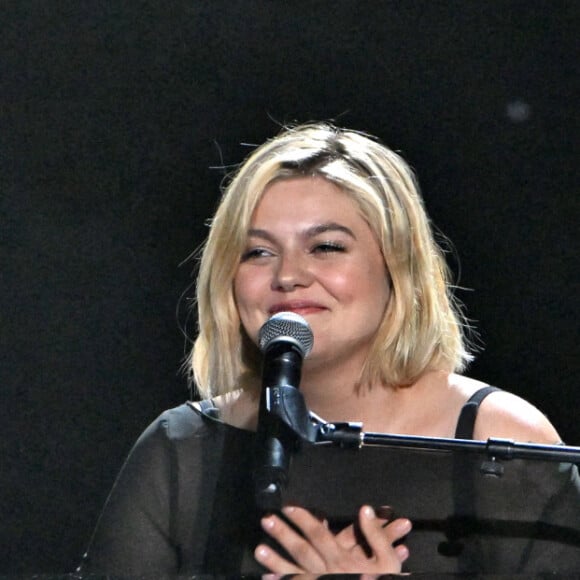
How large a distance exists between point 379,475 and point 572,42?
1.33m

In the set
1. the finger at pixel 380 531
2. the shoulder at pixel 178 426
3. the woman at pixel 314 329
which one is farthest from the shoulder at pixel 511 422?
the finger at pixel 380 531

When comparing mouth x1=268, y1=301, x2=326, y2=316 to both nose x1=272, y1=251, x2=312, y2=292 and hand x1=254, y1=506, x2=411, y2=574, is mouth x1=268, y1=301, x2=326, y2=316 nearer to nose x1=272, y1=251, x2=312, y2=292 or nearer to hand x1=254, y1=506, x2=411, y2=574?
nose x1=272, y1=251, x2=312, y2=292

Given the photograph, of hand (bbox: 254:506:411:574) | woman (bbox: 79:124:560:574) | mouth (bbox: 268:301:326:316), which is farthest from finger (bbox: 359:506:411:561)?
mouth (bbox: 268:301:326:316)

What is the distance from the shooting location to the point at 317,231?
5.63 feet

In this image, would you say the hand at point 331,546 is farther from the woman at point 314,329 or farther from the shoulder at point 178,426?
the shoulder at point 178,426

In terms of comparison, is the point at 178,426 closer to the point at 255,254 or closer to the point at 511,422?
the point at 255,254

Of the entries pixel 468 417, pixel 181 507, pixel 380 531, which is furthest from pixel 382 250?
pixel 380 531

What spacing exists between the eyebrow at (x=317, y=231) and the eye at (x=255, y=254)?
2 centimetres

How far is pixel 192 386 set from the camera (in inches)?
91.0

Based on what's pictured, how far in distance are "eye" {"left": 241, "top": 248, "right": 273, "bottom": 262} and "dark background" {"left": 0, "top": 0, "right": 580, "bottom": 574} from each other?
0.58m

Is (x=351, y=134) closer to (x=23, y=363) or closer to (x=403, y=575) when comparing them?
(x=23, y=363)

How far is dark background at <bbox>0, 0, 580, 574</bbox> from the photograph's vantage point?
2279 mm

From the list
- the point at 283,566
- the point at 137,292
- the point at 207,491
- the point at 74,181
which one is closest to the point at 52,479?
the point at 137,292

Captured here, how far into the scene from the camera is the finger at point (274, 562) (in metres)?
1.19
